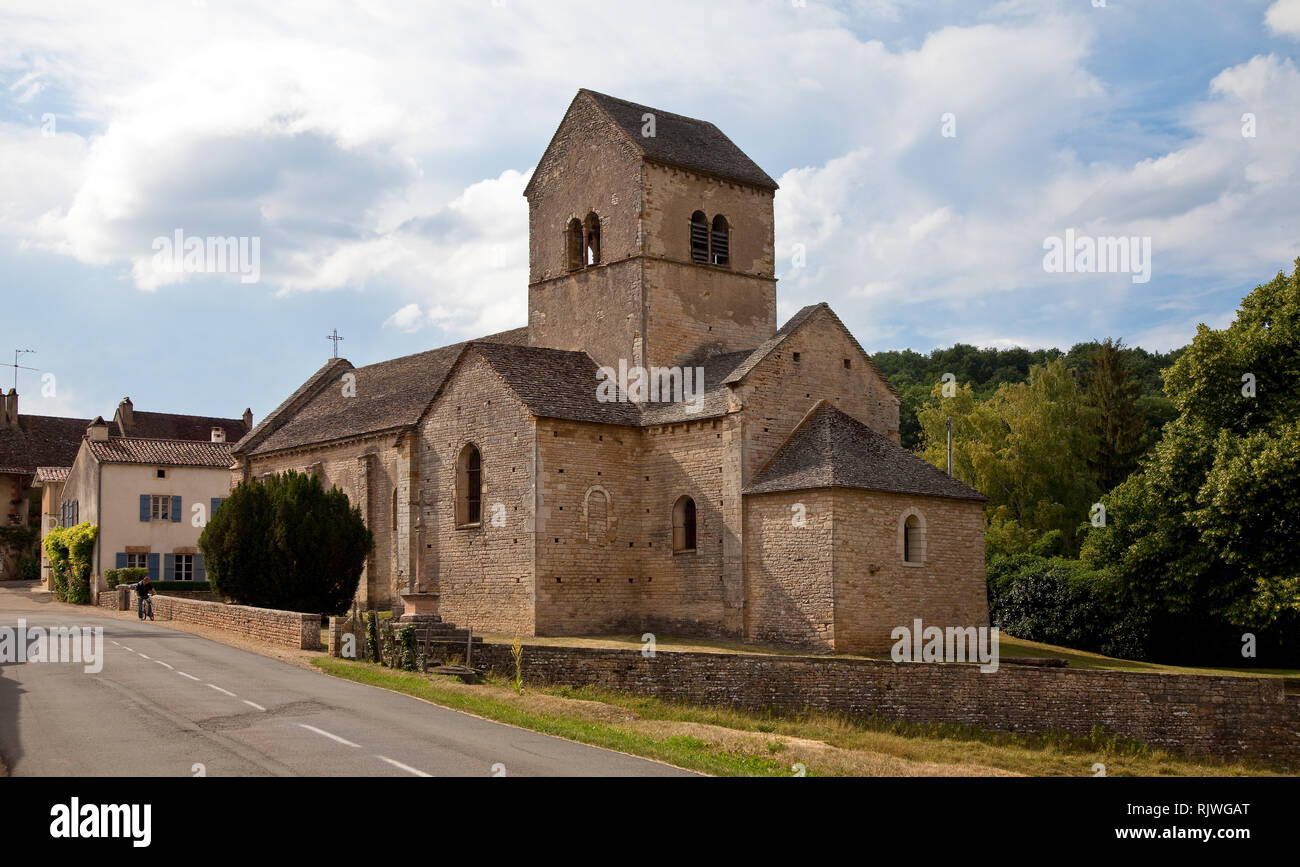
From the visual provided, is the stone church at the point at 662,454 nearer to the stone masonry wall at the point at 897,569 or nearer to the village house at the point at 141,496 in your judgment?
the stone masonry wall at the point at 897,569

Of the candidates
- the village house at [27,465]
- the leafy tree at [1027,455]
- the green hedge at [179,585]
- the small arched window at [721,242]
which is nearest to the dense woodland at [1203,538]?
the leafy tree at [1027,455]

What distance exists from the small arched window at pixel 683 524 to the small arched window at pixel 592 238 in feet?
28.4

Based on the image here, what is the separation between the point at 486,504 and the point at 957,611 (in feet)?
43.2

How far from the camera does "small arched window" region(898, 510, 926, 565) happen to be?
2955 centimetres

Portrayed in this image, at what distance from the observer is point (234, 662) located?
24.1 meters

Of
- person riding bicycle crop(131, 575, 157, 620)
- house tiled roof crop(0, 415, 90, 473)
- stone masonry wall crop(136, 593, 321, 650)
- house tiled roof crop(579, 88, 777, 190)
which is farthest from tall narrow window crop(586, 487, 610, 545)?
house tiled roof crop(0, 415, 90, 473)

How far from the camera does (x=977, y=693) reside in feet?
73.3

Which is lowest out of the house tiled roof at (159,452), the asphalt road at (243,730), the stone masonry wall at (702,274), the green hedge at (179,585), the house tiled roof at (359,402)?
the asphalt road at (243,730)

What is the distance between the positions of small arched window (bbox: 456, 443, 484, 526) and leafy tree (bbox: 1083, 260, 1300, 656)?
1810cm

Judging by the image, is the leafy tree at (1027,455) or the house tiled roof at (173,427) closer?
the leafy tree at (1027,455)

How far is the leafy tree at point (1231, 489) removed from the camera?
26.9 metres

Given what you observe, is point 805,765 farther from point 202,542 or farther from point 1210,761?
point 202,542

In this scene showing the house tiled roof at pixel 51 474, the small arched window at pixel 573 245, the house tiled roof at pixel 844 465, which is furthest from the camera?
the house tiled roof at pixel 51 474
